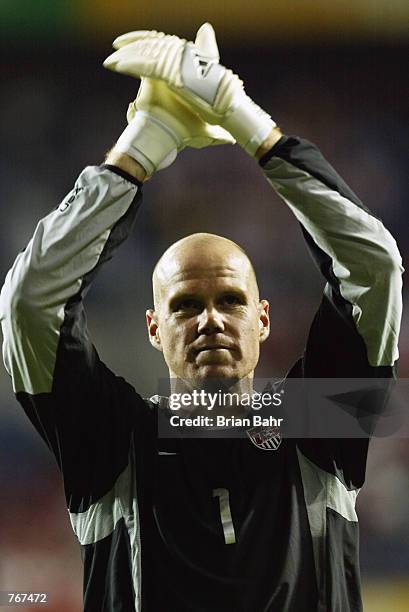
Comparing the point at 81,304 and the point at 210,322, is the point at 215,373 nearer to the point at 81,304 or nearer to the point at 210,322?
the point at 210,322

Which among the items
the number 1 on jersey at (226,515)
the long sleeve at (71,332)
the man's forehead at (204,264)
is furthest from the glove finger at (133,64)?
the number 1 on jersey at (226,515)

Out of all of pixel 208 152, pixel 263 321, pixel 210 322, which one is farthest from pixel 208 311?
pixel 208 152

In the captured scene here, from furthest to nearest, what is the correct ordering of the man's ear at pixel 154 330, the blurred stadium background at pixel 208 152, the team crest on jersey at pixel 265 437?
the blurred stadium background at pixel 208 152
the man's ear at pixel 154 330
the team crest on jersey at pixel 265 437

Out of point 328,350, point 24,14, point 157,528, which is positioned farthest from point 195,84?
point 24,14

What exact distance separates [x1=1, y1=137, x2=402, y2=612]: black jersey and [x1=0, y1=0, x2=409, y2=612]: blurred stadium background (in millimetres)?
345

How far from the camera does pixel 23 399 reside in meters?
0.89

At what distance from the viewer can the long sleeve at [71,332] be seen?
2.69ft

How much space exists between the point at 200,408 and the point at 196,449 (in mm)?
53

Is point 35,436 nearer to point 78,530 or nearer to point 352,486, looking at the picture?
point 78,530

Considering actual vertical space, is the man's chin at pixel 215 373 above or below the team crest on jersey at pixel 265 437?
above

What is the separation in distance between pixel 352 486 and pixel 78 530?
31 centimetres

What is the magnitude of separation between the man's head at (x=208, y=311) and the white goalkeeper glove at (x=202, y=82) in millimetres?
169

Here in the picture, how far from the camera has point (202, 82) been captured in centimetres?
82

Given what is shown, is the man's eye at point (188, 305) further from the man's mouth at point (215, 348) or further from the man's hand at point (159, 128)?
the man's hand at point (159, 128)
